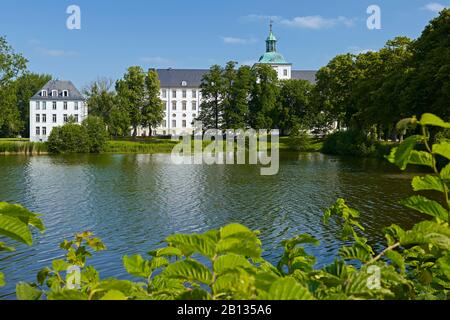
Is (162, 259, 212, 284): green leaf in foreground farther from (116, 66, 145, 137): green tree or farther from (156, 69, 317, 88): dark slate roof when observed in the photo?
(156, 69, 317, 88): dark slate roof

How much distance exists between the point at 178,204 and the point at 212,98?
2265 inches

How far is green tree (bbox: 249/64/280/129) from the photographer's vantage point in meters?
74.8

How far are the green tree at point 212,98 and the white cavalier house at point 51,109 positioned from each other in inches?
725

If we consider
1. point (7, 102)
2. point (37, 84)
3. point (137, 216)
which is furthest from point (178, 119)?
point (137, 216)

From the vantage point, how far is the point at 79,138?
2229 inches

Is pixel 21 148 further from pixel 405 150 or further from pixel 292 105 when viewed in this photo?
pixel 405 150

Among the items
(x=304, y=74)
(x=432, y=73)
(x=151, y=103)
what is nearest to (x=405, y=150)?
(x=432, y=73)

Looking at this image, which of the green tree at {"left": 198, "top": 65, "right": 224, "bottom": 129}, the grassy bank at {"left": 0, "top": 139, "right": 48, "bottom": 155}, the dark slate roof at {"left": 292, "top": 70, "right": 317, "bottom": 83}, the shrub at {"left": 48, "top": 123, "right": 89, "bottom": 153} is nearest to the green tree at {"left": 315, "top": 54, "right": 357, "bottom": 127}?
the green tree at {"left": 198, "top": 65, "right": 224, "bottom": 129}

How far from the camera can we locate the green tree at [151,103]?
3044 inches

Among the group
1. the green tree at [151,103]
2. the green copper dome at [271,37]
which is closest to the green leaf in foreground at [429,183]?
the green tree at [151,103]

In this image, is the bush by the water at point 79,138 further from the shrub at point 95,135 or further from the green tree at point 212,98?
the green tree at point 212,98
